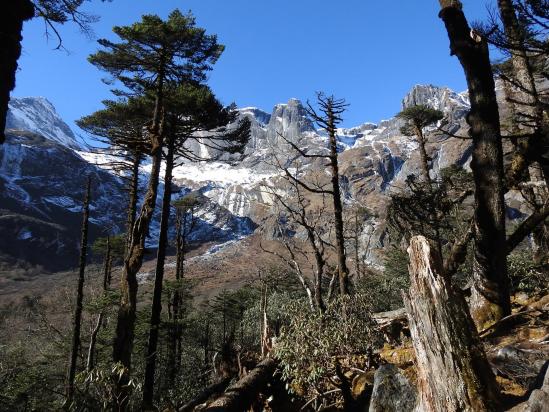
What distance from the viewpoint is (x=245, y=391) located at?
791 cm

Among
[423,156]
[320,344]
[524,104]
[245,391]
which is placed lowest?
[245,391]

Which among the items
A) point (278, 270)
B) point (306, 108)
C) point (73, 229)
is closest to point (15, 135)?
point (73, 229)

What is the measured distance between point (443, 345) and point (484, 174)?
346 cm

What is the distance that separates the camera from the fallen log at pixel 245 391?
7199mm

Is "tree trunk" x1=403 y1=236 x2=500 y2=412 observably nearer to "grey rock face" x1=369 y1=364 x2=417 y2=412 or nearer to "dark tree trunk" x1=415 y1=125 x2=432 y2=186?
"grey rock face" x1=369 y1=364 x2=417 y2=412

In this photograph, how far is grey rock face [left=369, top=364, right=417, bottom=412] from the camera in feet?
14.1

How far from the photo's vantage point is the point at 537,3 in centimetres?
750

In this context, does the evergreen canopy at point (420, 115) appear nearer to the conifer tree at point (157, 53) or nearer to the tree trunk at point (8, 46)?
the conifer tree at point (157, 53)

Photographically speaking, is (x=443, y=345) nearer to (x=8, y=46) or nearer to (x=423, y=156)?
(x=8, y=46)

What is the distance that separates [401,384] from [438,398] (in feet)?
3.99

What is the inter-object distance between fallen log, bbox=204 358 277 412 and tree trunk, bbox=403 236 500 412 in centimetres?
450

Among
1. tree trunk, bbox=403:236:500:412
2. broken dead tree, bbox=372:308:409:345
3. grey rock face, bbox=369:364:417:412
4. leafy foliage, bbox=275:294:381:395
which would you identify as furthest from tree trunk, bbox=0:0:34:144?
broken dead tree, bbox=372:308:409:345

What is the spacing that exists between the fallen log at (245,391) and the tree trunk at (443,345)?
4502 millimetres

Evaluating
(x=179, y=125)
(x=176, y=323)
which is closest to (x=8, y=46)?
(x=179, y=125)
